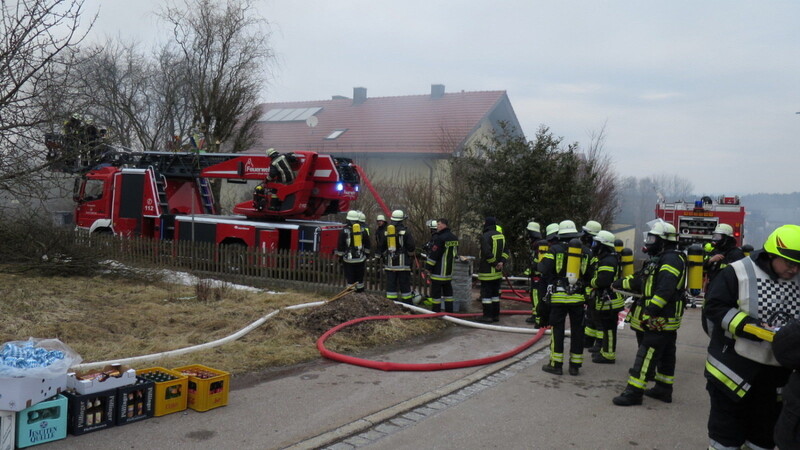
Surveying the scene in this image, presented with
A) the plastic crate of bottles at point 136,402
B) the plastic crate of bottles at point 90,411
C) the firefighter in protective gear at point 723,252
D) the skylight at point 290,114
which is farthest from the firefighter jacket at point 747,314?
the skylight at point 290,114

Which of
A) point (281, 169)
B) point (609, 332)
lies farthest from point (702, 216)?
point (281, 169)

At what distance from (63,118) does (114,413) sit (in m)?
5.54

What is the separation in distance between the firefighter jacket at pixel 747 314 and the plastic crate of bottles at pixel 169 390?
4231 millimetres

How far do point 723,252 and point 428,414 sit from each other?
5.80 m

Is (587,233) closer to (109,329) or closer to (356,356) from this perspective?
(356,356)

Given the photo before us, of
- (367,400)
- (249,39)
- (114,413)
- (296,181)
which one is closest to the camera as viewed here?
(114,413)

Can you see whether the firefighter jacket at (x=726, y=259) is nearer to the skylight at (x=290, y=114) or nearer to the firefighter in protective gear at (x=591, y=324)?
the firefighter in protective gear at (x=591, y=324)

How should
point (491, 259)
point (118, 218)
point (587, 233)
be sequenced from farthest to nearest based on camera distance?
point (118, 218) → point (491, 259) → point (587, 233)

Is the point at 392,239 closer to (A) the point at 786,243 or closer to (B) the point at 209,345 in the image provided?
(B) the point at 209,345

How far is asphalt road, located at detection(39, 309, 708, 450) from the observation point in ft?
15.6

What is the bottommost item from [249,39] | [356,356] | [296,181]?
[356,356]

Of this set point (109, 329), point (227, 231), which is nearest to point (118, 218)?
point (227, 231)

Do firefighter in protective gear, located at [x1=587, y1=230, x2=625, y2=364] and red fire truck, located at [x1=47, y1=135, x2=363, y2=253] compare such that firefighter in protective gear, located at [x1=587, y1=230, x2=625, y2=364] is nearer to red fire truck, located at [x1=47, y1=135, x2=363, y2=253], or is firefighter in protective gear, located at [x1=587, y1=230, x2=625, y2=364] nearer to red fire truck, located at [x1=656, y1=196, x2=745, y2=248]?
red fire truck, located at [x1=47, y1=135, x2=363, y2=253]

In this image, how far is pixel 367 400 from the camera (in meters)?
5.77
